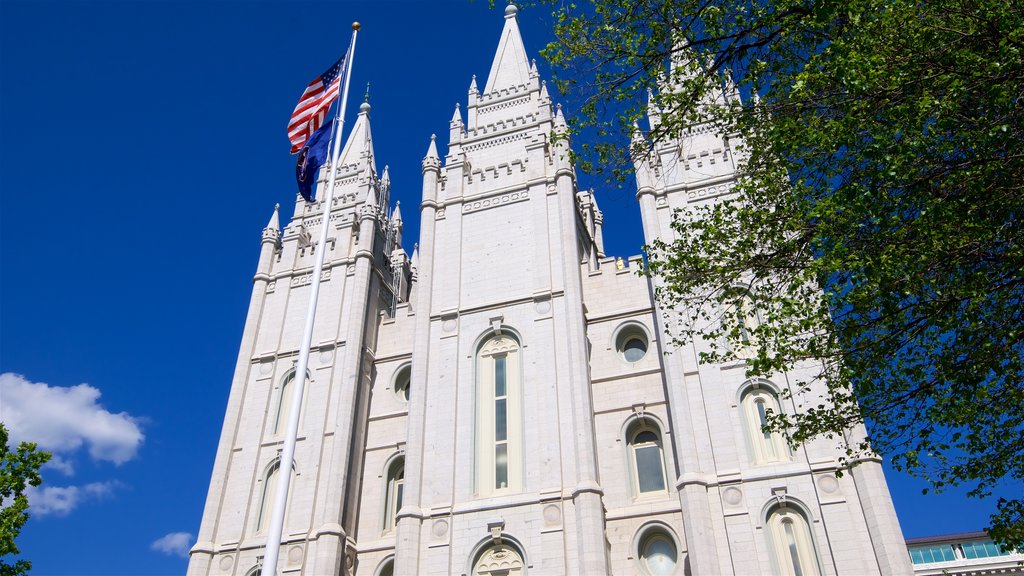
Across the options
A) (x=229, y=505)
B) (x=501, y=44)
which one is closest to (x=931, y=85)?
(x=229, y=505)

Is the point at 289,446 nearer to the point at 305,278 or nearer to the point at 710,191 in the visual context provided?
the point at 710,191

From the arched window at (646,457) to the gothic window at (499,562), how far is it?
4434 mm

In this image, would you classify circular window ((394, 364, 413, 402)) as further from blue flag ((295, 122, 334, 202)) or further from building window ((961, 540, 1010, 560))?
building window ((961, 540, 1010, 560))

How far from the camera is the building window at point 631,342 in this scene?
2738cm

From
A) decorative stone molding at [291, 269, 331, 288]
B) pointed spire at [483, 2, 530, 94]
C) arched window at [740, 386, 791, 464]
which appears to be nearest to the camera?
arched window at [740, 386, 791, 464]

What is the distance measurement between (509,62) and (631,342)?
55.3 ft

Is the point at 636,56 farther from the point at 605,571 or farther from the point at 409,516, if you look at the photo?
the point at 409,516

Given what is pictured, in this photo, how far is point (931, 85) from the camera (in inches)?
444

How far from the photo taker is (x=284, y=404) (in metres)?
30.6

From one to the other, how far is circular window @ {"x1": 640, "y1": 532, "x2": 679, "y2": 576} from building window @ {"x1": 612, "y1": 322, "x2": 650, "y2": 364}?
6.22m

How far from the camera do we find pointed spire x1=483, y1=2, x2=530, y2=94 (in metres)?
36.4

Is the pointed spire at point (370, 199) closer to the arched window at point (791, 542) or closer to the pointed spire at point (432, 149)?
the pointed spire at point (432, 149)

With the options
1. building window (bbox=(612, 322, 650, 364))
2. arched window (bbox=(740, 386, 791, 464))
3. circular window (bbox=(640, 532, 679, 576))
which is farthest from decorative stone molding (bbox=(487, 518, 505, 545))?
arched window (bbox=(740, 386, 791, 464))

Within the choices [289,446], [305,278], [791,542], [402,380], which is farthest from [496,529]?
[305,278]
